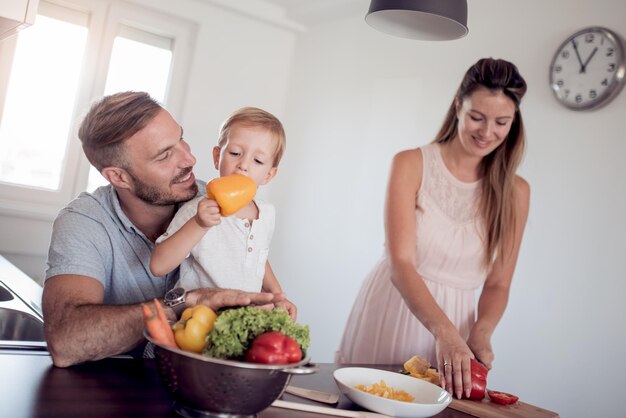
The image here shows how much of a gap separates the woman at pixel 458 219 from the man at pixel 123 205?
2.44 ft

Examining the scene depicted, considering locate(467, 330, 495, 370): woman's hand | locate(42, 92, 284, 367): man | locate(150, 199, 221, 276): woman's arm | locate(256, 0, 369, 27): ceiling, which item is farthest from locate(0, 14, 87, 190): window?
locate(467, 330, 495, 370): woman's hand

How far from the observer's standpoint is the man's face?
1.60 m

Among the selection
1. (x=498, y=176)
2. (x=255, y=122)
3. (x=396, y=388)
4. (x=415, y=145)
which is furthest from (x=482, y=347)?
(x=415, y=145)

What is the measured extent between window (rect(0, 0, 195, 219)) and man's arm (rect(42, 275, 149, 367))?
316 cm

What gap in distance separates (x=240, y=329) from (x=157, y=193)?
0.74 m

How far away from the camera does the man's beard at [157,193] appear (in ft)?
5.30

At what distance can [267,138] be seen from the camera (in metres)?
1.62

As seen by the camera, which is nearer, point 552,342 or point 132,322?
point 132,322

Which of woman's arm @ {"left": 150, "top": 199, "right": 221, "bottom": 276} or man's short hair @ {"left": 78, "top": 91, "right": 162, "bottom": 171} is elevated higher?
man's short hair @ {"left": 78, "top": 91, "right": 162, "bottom": 171}

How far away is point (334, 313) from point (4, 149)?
2.55 metres

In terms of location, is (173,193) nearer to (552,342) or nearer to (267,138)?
(267,138)

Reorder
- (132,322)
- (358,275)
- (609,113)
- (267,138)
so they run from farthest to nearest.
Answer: (358,275) < (609,113) < (267,138) < (132,322)

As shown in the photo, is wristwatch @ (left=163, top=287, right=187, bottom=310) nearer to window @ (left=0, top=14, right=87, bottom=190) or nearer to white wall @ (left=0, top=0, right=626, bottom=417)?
white wall @ (left=0, top=0, right=626, bottom=417)

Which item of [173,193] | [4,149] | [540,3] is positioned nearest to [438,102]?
[540,3]
